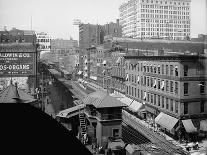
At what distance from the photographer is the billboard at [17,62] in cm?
3203

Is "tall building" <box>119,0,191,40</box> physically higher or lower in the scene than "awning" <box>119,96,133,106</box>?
higher

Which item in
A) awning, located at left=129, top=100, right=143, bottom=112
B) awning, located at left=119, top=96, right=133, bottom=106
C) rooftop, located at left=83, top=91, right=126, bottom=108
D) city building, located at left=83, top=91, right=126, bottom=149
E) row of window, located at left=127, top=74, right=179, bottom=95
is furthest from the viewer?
awning, located at left=119, top=96, right=133, bottom=106

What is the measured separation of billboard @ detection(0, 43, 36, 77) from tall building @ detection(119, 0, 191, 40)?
6473 cm

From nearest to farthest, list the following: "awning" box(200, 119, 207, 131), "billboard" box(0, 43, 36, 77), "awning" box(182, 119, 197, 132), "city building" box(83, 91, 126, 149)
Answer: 1. "city building" box(83, 91, 126, 149)
2. "awning" box(182, 119, 197, 132)
3. "awning" box(200, 119, 207, 131)
4. "billboard" box(0, 43, 36, 77)

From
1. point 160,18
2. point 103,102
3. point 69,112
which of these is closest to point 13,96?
point 69,112

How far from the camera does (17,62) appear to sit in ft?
107

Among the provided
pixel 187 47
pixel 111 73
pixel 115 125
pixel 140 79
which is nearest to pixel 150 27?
pixel 187 47

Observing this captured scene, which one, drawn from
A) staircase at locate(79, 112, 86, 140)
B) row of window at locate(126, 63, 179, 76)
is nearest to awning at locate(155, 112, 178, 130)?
row of window at locate(126, 63, 179, 76)

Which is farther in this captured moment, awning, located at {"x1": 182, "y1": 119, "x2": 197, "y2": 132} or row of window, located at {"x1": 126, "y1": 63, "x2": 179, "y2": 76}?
row of window, located at {"x1": 126, "y1": 63, "x2": 179, "y2": 76}

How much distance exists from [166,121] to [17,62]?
18696mm

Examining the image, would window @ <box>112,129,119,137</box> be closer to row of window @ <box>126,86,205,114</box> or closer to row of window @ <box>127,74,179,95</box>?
row of window @ <box>126,86,205,114</box>

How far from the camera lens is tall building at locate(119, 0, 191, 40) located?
94.5m

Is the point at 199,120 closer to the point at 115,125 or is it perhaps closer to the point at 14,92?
the point at 115,125

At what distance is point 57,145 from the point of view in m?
2.94
